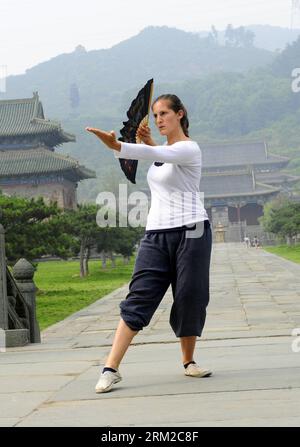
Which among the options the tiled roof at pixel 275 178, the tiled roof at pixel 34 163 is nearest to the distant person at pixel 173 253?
the tiled roof at pixel 34 163

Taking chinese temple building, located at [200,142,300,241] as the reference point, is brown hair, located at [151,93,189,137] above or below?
below

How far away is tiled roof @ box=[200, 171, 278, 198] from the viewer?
279 feet

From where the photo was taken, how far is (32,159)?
51000mm

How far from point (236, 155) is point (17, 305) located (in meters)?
96.7

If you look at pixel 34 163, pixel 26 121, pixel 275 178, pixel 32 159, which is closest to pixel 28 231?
pixel 34 163

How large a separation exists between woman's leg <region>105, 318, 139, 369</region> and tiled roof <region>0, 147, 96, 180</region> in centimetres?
4604

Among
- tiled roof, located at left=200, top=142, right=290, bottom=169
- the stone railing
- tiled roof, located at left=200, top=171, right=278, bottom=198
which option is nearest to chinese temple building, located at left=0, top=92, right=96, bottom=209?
tiled roof, located at left=200, top=171, right=278, bottom=198

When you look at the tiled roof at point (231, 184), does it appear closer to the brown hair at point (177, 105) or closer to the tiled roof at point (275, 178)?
the tiled roof at point (275, 178)

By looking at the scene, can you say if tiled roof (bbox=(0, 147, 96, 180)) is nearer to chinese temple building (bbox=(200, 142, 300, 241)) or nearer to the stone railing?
chinese temple building (bbox=(200, 142, 300, 241))

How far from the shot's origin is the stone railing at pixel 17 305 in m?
6.82

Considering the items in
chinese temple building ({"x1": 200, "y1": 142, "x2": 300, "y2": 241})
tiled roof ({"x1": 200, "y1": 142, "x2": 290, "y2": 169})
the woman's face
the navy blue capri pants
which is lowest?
the navy blue capri pants

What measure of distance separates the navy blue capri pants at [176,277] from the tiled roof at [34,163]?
151 ft

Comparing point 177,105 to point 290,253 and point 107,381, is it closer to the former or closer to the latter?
point 107,381
